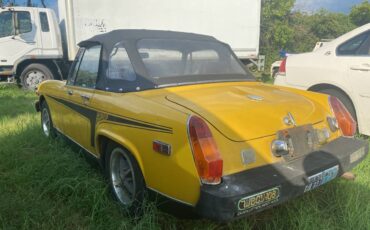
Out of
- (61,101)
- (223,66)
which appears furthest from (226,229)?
(61,101)

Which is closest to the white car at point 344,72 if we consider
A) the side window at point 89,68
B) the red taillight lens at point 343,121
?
the red taillight lens at point 343,121

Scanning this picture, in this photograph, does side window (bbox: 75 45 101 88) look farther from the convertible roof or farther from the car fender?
the car fender

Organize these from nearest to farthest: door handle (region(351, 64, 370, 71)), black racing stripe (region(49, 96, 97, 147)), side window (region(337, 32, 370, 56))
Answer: black racing stripe (region(49, 96, 97, 147)), door handle (region(351, 64, 370, 71)), side window (region(337, 32, 370, 56))

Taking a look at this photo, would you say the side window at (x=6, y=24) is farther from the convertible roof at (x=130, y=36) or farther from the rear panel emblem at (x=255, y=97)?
the rear panel emblem at (x=255, y=97)

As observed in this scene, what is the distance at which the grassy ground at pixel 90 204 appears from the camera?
2.70 metres

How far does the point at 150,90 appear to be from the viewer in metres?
2.92

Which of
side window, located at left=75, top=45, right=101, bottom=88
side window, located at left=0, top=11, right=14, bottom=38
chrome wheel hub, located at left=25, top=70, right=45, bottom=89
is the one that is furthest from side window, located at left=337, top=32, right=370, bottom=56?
side window, located at left=0, top=11, right=14, bottom=38

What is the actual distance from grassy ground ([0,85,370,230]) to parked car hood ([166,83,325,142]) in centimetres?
73

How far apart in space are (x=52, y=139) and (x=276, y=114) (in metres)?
3.40

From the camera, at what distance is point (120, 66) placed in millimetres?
3227

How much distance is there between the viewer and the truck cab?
10.1 metres

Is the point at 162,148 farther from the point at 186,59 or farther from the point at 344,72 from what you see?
the point at 344,72

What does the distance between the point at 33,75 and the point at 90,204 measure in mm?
8764

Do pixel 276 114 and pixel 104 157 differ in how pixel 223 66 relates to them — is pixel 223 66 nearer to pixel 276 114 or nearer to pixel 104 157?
pixel 276 114
